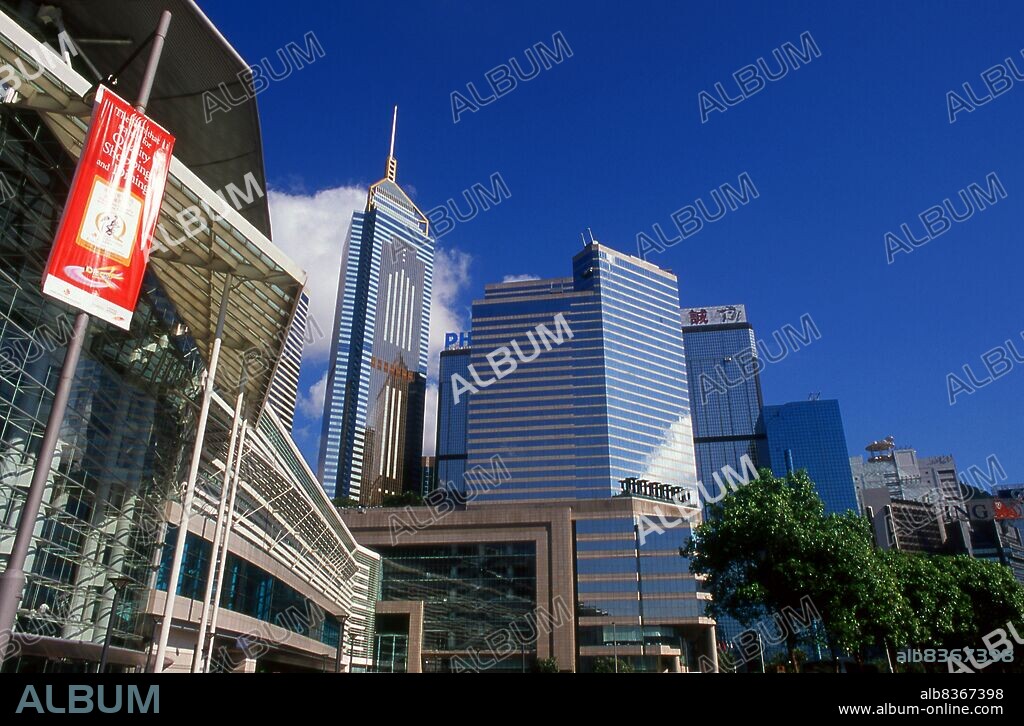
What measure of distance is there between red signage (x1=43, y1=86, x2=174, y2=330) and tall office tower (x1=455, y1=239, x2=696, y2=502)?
12417 centimetres

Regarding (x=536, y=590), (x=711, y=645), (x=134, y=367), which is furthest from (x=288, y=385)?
(x=134, y=367)

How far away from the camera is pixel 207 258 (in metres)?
23.2

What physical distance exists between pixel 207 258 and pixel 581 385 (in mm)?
124226

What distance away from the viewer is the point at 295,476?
140 feet

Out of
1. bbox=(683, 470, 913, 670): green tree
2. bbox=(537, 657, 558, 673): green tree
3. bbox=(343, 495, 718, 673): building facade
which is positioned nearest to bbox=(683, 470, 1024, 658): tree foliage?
bbox=(683, 470, 913, 670): green tree

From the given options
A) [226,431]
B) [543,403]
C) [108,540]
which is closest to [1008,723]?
[108,540]

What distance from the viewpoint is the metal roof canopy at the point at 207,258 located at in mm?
16734

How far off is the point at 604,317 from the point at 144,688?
15009cm

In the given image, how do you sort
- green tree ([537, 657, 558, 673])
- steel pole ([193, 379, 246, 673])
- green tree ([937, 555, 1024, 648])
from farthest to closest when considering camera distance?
green tree ([537, 657, 558, 673])
green tree ([937, 555, 1024, 648])
steel pole ([193, 379, 246, 673])

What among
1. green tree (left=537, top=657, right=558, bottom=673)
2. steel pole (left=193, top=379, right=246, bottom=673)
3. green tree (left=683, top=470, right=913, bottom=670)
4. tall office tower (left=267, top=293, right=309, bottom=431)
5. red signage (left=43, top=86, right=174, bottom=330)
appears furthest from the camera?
tall office tower (left=267, top=293, right=309, bottom=431)

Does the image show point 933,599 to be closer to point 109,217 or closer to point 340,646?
point 340,646

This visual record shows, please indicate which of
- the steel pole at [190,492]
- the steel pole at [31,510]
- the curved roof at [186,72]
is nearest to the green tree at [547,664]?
the steel pole at [190,492]

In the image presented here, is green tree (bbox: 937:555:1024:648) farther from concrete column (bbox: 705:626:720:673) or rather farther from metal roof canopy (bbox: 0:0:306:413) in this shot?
metal roof canopy (bbox: 0:0:306:413)

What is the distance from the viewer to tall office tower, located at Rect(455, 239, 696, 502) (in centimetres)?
13800
